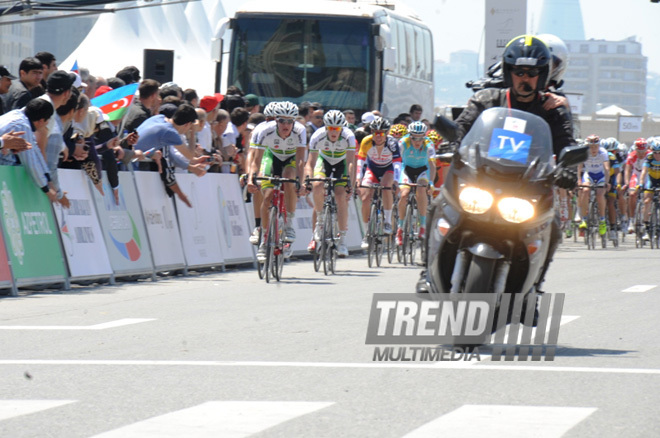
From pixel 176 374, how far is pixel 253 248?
11.0 metres

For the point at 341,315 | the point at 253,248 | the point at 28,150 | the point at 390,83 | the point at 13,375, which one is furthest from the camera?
the point at 390,83

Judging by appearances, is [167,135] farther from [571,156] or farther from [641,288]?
[571,156]

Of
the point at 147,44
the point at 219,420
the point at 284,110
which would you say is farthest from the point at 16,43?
the point at 219,420

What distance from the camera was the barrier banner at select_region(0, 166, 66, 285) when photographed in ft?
43.3

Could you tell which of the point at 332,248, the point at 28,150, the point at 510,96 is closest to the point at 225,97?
the point at 332,248

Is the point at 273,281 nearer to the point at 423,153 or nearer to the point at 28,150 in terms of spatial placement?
the point at 28,150

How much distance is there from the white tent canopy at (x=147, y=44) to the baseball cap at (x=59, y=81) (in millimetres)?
23658

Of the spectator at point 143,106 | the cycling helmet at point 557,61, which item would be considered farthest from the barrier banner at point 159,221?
the cycling helmet at point 557,61

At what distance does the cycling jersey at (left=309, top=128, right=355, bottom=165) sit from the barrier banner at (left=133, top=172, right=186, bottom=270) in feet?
8.09

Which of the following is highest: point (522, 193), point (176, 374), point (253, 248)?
point (522, 193)

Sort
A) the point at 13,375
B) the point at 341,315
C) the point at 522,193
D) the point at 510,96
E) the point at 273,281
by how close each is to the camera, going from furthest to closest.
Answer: the point at 273,281
the point at 341,315
the point at 510,96
the point at 522,193
the point at 13,375

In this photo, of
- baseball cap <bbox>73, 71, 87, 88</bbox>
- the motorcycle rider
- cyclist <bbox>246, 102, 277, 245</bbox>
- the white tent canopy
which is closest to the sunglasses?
the motorcycle rider

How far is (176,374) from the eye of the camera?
7766 mm

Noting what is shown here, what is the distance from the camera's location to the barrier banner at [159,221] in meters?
15.9
